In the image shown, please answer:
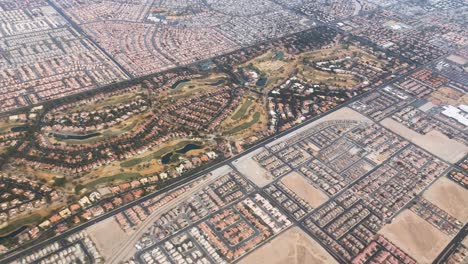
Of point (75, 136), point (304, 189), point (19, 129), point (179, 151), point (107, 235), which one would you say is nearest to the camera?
point (107, 235)

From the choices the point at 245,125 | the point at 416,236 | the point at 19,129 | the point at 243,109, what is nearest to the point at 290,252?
the point at 416,236

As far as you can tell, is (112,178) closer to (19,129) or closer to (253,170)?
(253,170)

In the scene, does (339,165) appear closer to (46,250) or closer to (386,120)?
(386,120)

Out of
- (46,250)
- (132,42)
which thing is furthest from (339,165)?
(132,42)

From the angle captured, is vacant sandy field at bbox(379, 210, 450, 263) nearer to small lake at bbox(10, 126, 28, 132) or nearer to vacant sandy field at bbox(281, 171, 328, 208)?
vacant sandy field at bbox(281, 171, 328, 208)

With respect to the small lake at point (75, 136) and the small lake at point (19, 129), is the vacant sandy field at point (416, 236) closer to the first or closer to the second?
the small lake at point (75, 136)

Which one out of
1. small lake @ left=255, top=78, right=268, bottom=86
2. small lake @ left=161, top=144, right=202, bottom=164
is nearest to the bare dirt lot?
small lake @ left=255, top=78, right=268, bottom=86
